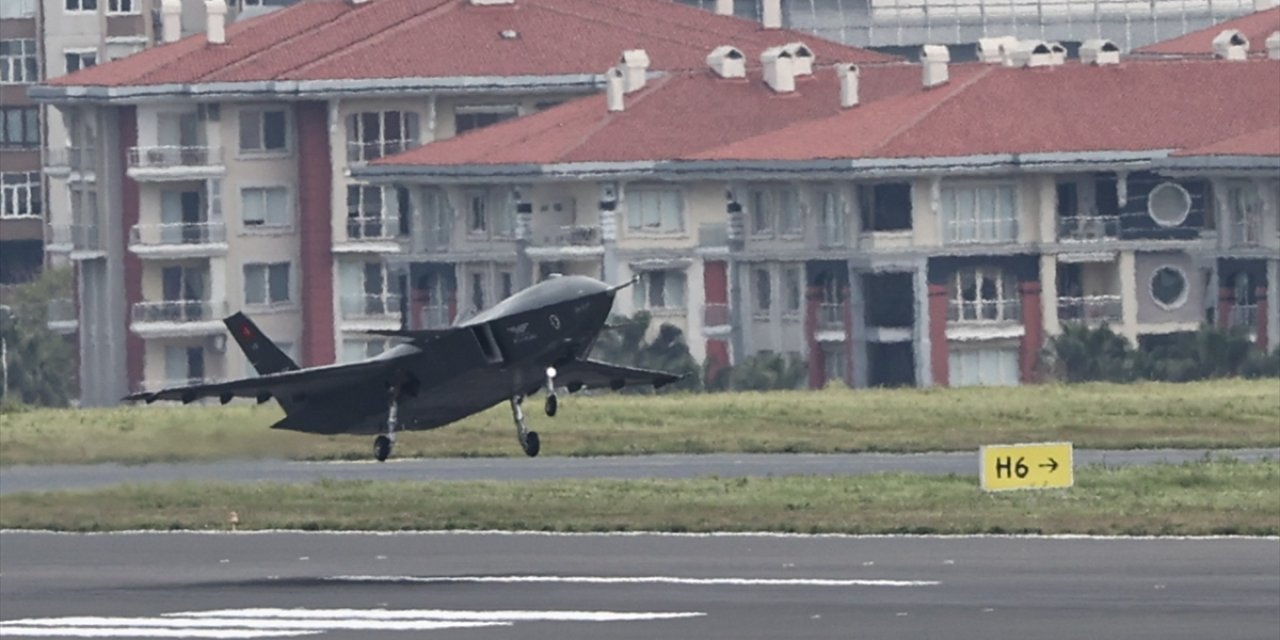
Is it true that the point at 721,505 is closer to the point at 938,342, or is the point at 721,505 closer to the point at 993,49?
the point at 938,342

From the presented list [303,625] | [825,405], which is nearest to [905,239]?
[825,405]


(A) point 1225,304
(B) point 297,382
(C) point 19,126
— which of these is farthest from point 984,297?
(B) point 297,382

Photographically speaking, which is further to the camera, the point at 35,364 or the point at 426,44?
the point at 426,44

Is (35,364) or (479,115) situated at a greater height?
(479,115)

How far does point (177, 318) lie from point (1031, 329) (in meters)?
41.6

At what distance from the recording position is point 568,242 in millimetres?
153375

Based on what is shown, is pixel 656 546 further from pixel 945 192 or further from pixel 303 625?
pixel 945 192

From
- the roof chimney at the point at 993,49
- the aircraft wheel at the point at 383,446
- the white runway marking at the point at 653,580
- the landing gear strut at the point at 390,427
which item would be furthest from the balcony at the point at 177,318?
the aircraft wheel at the point at 383,446

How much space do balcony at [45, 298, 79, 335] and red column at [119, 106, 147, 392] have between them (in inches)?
244

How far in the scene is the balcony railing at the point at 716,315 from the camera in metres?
149

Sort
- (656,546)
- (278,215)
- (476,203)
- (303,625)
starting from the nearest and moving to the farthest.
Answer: (303,625), (656,546), (476,203), (278,215)

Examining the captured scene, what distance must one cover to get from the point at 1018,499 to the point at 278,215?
93905 mm

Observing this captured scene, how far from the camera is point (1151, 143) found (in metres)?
145

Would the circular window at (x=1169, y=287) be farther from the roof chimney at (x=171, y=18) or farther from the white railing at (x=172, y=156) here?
the roof chimney at (x=171, y=18)
